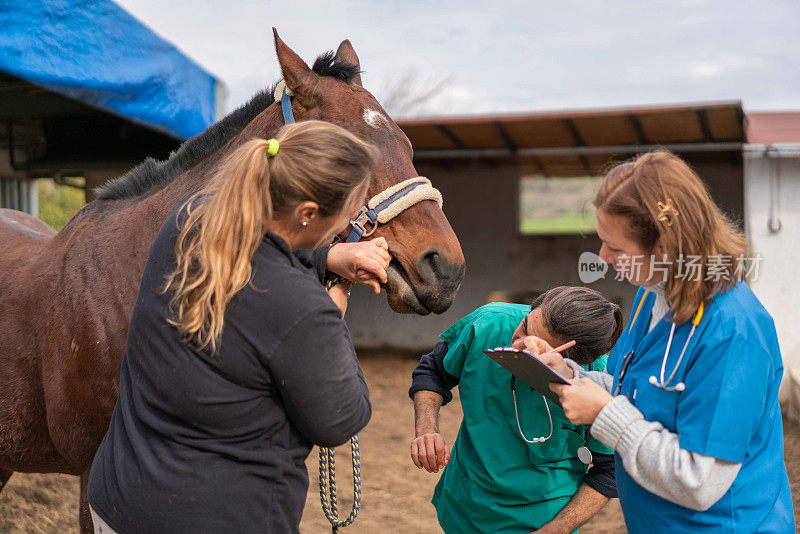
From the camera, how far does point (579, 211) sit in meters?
1.66

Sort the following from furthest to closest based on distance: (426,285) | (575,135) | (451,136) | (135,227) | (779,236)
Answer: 1. (451,136)
2. (575,135)
3. (779,236)
4. (135,227)
5. (426,285)

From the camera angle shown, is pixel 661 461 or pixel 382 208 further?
pixel 382 208

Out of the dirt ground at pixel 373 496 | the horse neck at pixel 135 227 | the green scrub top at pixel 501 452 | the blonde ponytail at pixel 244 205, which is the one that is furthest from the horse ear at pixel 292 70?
the dirt ground at pixel 373 496

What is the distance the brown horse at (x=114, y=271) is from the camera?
199cm

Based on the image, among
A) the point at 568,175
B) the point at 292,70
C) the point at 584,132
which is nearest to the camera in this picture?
the point at 292,70

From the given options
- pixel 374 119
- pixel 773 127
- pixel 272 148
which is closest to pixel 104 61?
pixel 374 119

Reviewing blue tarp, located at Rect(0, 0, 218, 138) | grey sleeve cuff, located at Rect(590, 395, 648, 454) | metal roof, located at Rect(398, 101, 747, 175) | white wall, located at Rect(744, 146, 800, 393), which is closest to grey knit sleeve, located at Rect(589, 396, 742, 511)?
grey sleeve cuff, located at Rect(590, 395, 648, 454)

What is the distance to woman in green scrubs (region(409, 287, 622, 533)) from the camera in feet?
6.54

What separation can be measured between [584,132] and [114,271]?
6215 millimetres

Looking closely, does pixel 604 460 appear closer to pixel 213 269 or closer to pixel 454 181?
pixel 213 269

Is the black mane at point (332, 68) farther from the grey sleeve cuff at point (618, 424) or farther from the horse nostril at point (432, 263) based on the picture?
the grey sleeve cuff at point (618, 424)

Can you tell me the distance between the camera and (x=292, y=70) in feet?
7.02

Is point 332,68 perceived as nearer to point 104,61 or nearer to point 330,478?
point 330,478

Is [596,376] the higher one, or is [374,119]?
[374,119]
